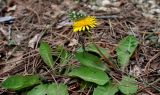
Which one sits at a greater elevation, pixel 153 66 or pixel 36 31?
pixel 36 31

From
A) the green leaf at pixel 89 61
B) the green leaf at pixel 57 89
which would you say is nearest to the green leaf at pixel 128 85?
the green leaf at pixel 89 61

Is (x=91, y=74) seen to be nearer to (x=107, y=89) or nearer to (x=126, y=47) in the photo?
(x=107, y=89)

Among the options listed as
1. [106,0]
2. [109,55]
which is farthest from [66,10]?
[109,55]

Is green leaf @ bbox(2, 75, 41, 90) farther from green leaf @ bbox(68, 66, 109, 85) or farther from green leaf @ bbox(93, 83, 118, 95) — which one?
green leaf @ bbox(93, 83, 118, 95)

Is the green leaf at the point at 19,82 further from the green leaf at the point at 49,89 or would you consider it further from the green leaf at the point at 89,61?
the green leaf at the point at 89,61

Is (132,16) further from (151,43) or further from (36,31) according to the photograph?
(36,31)

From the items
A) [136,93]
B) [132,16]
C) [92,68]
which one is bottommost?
[136,93]
